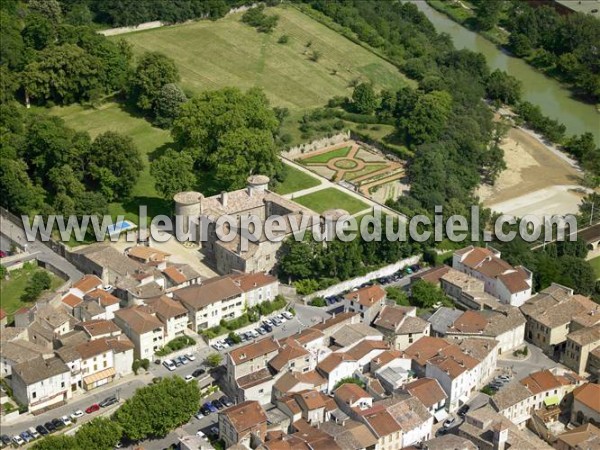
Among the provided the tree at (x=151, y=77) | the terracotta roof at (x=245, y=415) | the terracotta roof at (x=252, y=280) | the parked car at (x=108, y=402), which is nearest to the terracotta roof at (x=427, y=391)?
the terracotta roof at (x=245, y=415)

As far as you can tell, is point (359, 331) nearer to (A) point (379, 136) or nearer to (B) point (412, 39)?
(A) point (379, 136)

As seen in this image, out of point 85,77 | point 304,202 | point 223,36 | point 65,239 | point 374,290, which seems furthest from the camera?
point 223,36

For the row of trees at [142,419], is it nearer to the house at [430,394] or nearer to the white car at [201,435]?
the white car at [201,435]

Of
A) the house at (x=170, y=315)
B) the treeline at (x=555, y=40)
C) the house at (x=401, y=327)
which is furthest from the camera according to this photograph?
the treeline at (x=555, y=40)

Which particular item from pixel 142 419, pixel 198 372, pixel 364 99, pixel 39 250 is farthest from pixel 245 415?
pixel 364 99

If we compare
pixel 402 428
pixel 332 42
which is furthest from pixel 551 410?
pixel 332 42

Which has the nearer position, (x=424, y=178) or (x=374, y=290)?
(x=374, y=290)
